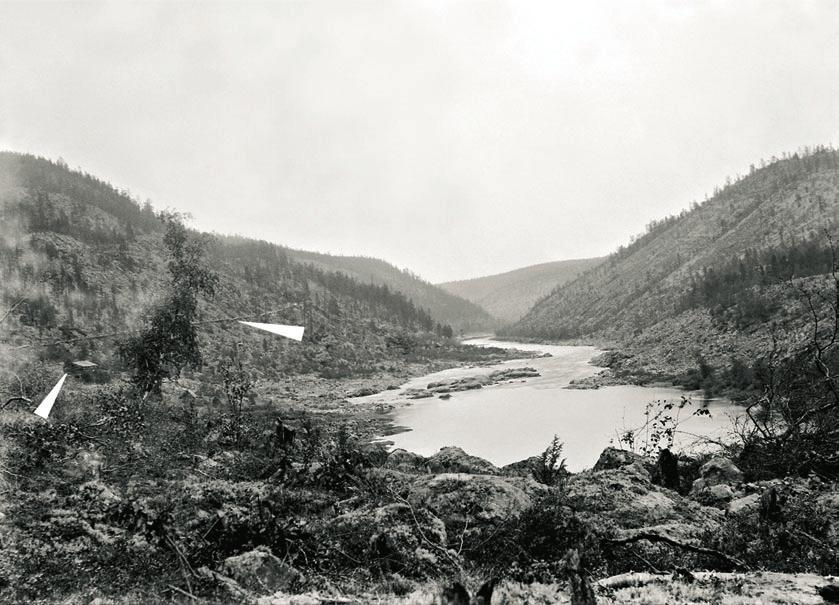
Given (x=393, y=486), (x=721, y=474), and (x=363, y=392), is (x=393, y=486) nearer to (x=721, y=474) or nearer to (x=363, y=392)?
(x=721, y=474)

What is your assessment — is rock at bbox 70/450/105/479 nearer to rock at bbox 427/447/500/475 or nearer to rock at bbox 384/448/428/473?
rock at bbox 384/448/428/473

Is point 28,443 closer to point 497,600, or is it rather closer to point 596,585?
point 497,600

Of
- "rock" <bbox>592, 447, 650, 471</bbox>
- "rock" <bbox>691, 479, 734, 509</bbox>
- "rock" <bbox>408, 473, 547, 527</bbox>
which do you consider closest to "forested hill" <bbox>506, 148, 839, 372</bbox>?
"rock" <bbox>592, 447, 650, 471</bbox>

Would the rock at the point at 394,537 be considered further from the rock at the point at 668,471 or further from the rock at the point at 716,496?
the rock at the point at 668,471

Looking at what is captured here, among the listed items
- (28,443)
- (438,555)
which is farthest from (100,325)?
(438,555)

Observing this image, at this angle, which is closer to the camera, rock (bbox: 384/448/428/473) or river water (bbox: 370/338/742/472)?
rock (bbox: 384/448/428/473)

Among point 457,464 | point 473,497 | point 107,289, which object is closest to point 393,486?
Result: point 473,497

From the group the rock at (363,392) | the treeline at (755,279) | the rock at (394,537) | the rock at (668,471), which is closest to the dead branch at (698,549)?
the rock at (394,537)
